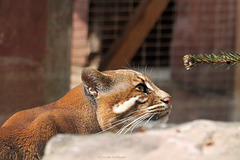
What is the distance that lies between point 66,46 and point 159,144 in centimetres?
416

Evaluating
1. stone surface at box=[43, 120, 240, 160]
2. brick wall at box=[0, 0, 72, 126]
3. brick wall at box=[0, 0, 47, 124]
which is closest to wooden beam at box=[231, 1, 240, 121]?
brick wall at box=[0, 0, 72, 126]

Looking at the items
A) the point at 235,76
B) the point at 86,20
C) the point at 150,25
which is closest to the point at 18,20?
the point at 150,25

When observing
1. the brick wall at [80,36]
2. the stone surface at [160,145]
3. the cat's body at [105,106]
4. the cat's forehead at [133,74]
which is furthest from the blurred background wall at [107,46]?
the stone surface at [160,145]

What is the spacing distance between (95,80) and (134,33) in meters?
3.85

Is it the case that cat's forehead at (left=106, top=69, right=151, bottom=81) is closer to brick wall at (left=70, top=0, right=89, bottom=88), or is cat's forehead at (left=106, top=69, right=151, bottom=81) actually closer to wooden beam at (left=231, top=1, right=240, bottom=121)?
wooden beam at (left=231, top=1, right=240, bottom=121)

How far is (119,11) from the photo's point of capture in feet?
29.2

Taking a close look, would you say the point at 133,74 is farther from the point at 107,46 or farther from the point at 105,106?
the point at 107,46

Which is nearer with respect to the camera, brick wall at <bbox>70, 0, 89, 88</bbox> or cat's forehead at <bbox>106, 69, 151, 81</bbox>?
cat's forehead at <bbox>106, 69, 151, 81</bbox>

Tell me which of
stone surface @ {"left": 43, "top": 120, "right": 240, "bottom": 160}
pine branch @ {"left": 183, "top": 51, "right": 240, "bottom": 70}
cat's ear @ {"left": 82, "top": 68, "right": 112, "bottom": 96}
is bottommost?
stone surface @ {"left": 43, "top": 120, "right": 240, "bottom": 160}

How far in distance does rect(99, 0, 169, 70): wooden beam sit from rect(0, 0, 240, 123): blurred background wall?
0.6 inches

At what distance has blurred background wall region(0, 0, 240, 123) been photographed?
5.30 m

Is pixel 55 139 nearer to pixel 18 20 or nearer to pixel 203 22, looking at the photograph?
pixel 18 20

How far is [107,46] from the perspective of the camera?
9258 mm

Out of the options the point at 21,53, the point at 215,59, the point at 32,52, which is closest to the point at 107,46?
the point at 32,52
